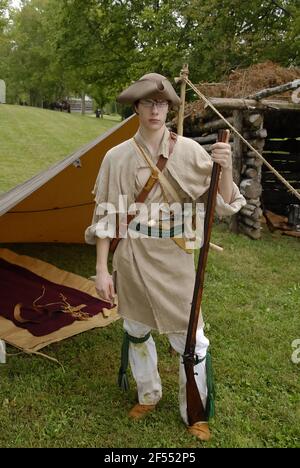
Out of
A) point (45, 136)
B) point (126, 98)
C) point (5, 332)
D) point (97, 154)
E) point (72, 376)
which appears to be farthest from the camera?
point (45, 136)

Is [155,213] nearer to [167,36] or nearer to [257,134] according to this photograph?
[257,134]

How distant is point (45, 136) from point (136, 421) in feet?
57.7

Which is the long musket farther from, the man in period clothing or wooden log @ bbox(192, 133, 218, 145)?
wooden log @ bbox(192, 133, 218, 145)

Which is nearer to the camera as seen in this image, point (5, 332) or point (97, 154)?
point (5, 332)

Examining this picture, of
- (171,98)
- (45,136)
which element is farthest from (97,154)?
(45,136)

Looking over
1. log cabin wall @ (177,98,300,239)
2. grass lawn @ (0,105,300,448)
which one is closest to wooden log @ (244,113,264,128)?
log cabin wall @ (177,98,300,239)

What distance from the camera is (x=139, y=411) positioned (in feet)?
8.90

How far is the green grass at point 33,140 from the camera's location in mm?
11747

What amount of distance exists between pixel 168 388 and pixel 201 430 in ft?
1.58

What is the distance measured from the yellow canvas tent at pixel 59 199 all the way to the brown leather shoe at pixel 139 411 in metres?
1.72

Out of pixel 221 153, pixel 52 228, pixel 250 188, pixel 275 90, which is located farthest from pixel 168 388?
pixel 250 188

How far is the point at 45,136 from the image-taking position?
18.9 m

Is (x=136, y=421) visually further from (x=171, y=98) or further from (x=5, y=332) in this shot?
(x=171, y=98)
